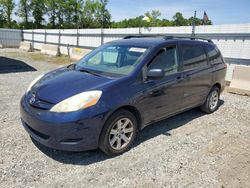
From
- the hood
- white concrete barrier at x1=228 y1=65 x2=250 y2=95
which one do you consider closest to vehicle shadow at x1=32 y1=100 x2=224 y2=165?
the hood

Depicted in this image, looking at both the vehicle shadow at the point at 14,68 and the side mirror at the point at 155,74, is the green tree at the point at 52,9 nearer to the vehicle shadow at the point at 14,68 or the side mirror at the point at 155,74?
the vehicle shadow at the point at 14,68

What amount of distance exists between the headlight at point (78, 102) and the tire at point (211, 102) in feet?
10.8

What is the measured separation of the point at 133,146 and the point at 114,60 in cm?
154

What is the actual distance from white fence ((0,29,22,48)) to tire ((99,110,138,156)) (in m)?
27.1

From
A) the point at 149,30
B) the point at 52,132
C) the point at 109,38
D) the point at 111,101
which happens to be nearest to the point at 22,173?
the point at 52,132

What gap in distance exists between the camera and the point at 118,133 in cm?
364

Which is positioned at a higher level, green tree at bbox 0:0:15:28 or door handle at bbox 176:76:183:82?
green tree at bbox 0:0:15:28

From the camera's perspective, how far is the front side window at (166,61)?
13.6 ft

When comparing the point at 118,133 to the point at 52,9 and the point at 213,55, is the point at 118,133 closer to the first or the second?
the point at 213,55

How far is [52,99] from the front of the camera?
334 cm

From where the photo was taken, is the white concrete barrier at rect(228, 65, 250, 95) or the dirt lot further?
the white concrete barrier at rect(228, 65, 250, 95)

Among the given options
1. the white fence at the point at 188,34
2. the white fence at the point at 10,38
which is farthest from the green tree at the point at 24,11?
the white fence at the point at 188,34

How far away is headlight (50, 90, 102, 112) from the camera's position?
3183 millimetres

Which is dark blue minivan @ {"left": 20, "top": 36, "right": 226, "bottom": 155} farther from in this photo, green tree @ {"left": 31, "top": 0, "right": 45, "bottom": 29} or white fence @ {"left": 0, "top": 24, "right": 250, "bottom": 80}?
green tree @ {"left": 31, "top": 0, "right": 45, "bottom": 29}
